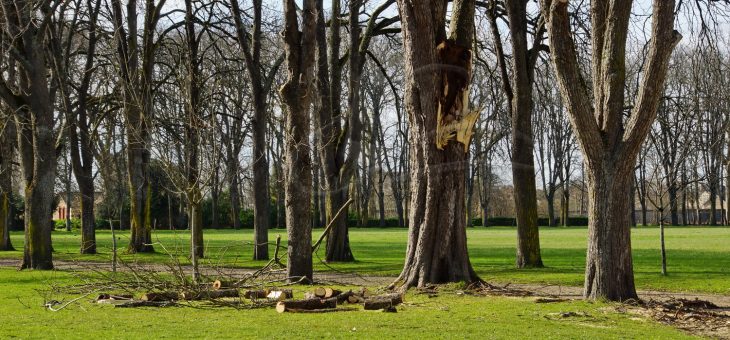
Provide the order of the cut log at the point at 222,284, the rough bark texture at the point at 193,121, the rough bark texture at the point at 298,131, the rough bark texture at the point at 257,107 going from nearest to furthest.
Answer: the cut log at the point at 222,284, the rough bark texture at the point at 193,121, the rough bark texture at the point at 298,131, the rough bark texture at the point at 257,107

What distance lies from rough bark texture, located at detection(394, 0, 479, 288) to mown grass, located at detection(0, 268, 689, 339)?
185 centimetres

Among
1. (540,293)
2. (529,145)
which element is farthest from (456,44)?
(529,145)

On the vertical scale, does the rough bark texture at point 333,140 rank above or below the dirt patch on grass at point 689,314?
above

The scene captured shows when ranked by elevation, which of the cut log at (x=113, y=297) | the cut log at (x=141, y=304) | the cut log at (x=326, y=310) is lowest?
the cut log at (x=326, y=310)

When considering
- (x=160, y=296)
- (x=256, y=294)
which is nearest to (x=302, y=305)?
(x=256, y=294)

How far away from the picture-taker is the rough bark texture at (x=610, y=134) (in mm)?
12828

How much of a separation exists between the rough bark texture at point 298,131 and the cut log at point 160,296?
3727 millimetres

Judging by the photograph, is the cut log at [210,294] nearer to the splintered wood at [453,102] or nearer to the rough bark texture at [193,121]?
the rough bark texture at [193,121]

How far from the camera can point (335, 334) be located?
9.74 m

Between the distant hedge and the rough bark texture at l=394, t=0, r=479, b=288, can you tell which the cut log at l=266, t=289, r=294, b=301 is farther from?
the distant hedge

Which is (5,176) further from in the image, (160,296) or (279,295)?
(279,295)

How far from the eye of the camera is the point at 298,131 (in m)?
16.5

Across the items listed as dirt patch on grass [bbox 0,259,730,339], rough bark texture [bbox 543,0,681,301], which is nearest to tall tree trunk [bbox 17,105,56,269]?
dirt patch on grass [bbox 0,259,730,339]

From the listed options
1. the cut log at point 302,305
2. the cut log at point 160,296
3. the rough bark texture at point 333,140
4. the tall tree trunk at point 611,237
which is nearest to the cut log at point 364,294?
the cut log at point 302,305
